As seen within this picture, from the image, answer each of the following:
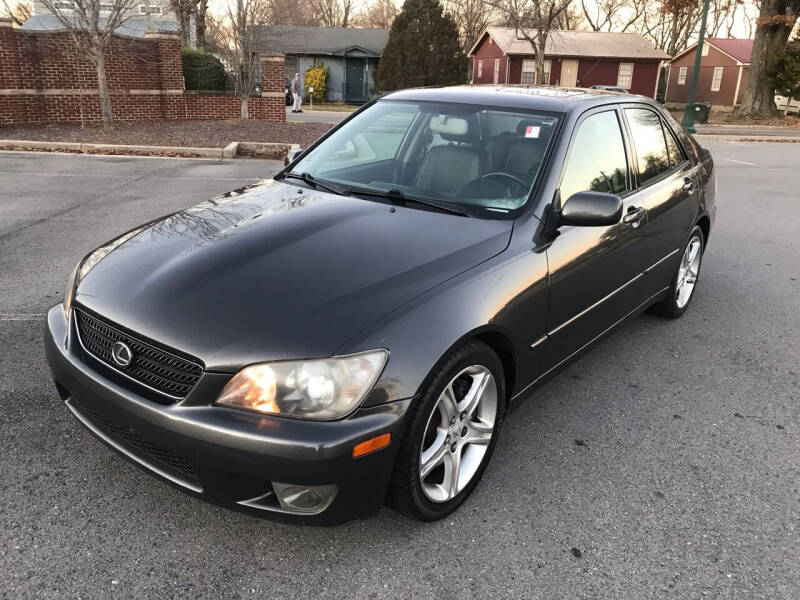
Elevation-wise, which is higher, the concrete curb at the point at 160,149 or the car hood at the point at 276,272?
the car hood at the point at 276,272

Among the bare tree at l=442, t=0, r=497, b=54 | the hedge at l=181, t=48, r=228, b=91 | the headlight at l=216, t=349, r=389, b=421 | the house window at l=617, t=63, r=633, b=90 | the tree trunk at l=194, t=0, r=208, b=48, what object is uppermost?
the bare tree at l=442, t=0, r=497, b=54

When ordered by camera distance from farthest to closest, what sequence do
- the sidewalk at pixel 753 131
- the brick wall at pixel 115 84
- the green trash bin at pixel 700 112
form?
the green trash bin at pixel 700 112 → the sidewalk at pixel 753 131 → the brick wall at pixel 115 84

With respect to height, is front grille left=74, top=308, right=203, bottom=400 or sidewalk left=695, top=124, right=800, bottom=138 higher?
front grille left=74, top=308, right=203, bottom=400

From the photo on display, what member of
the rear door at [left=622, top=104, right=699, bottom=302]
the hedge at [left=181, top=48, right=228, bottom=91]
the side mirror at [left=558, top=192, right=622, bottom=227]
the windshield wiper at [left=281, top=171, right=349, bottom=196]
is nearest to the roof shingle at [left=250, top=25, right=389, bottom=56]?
the hedge at [left=181, top=48, right=228, bottom=91]

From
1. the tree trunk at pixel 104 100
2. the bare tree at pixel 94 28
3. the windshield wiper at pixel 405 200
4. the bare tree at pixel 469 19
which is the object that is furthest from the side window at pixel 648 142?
the bare tree at pixel 469 19

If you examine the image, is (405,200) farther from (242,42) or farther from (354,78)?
(354,78)

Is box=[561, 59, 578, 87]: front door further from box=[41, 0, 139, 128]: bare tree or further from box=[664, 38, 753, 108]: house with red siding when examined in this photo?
box=[41, 0, 139, 128]: bare tree

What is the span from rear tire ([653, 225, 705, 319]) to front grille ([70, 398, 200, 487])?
3.73m

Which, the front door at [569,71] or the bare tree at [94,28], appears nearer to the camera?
the bare tree at [94,28]

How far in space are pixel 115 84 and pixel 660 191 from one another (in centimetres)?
1699

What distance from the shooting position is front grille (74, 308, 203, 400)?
2.27 meters

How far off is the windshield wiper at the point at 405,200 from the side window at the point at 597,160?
20.8 inches

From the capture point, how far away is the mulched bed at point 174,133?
572 inches

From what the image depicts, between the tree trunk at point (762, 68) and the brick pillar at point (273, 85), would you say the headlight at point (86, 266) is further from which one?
the tree trunk at point (762, 68)
